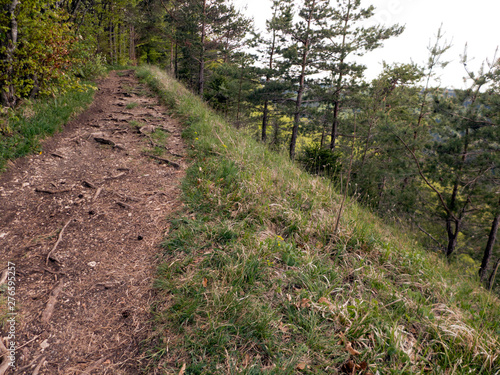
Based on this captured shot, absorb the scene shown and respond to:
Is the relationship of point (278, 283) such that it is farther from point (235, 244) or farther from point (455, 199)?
point (455, 199)

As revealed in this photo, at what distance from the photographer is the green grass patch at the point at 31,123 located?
391 cm

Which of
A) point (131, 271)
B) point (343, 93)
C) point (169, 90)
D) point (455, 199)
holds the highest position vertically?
point (343, 93)

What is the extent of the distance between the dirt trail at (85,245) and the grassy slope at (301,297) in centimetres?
29

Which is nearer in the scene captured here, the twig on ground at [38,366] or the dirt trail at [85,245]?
the twig on ground at [38,366]

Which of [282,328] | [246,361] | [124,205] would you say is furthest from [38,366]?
[124,205]

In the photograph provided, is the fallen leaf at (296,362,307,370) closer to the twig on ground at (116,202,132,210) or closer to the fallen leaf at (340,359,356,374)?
the fallen leaf at (340,359,356,374)

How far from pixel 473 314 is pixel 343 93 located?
1728 cm

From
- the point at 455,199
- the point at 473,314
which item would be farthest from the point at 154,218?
the point at 455,199

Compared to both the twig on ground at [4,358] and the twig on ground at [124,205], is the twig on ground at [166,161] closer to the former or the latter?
the twig on ground at [124,205]

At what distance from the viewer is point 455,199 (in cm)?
1178

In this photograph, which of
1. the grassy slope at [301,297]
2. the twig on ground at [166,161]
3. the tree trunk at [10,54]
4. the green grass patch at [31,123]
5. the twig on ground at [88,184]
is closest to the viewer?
the grassy slope at [301,297]

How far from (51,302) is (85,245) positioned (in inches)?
28.5

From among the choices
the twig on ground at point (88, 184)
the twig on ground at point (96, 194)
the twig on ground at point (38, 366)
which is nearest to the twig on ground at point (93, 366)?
the twig on ground at point (38, 366)

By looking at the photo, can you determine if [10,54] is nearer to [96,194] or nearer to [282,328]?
[96,194]
